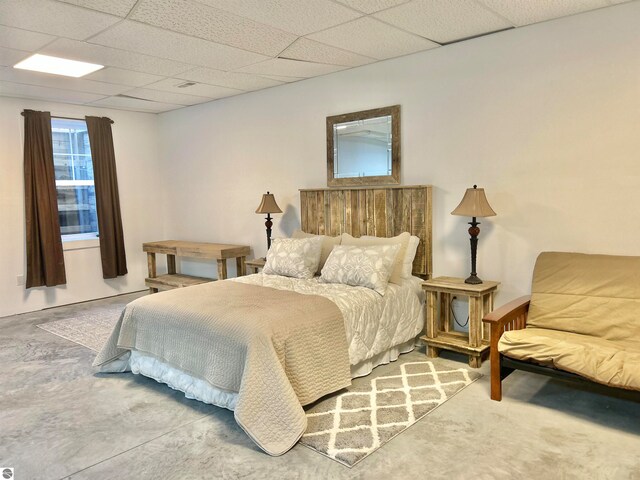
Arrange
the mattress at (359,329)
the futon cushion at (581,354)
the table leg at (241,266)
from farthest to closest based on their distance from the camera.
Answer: the table leg at (241,266), the mattress at (359,329), the futon cushion at (581,354)

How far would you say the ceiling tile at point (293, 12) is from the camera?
287 centimetres

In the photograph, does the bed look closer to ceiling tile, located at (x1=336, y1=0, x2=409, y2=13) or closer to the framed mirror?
the framed mirror

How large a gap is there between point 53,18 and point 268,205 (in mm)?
2476

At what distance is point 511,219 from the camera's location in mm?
3623

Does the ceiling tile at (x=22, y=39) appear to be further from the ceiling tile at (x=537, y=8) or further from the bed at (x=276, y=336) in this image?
the ceiling tile at (x=537, y=8)

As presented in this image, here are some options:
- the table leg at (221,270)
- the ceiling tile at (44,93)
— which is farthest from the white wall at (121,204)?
the table leg at (221,270)

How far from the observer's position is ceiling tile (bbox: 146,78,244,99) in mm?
4811

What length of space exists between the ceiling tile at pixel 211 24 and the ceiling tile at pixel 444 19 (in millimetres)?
808

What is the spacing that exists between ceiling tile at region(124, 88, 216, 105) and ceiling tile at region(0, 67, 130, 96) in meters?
0.16

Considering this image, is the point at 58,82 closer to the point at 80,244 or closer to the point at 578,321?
the point at 80,244

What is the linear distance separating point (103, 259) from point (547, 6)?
215 inches

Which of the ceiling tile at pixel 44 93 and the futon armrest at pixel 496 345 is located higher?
the ceiling tile at pixel 44 93

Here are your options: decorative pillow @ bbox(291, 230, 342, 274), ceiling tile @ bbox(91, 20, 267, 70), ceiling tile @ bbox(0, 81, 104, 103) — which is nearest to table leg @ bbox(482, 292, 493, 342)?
decorative pillow @ bbox(291, 230, 342, 274)

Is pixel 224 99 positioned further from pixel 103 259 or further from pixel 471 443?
pixel 471 443
